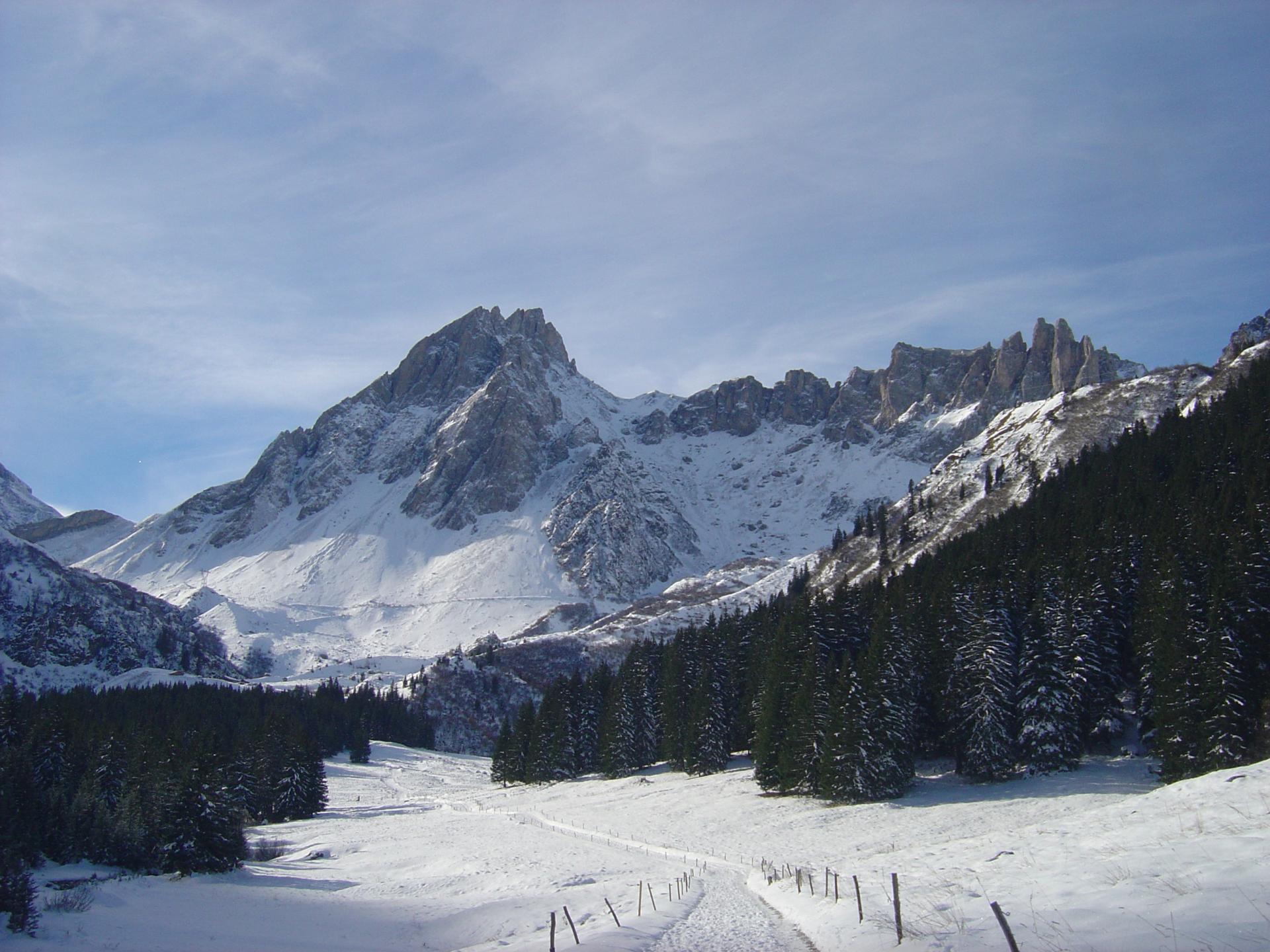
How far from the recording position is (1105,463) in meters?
96.7

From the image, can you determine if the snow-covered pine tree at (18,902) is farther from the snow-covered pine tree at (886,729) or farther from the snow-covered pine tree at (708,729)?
the snow-covered pine tree at (708,729)

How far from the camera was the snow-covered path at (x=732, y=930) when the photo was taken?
1927 cm

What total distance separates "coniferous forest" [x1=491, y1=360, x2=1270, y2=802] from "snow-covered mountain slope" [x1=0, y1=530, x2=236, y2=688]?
142256mm

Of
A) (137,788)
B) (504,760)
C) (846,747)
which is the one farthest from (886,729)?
(504,760)

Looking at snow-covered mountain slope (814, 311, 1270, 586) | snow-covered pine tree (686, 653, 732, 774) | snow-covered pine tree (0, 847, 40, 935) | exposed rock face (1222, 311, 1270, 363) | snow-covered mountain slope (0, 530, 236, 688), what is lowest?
snow-covered pine tree (686, 653, 732, 774)

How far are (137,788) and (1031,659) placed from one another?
181 feet

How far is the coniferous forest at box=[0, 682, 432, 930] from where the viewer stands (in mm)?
41688

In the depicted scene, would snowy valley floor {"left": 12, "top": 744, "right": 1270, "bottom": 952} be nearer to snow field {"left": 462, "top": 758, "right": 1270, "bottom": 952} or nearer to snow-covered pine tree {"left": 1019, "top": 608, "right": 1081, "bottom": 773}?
snow field {"left": 462, "top": 758, "right": 1270, "bottom": 952}

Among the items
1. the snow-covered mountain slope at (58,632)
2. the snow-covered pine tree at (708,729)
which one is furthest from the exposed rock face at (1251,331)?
the snow-covered mountain slope at (58,632)

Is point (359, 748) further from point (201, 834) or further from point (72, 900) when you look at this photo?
point (72, 900)

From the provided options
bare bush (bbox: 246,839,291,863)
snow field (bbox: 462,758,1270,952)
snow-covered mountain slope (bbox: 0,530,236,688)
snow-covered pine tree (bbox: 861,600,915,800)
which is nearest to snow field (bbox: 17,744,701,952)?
bare bush (bbox: 246,839,291,863)

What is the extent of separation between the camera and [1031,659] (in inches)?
1905

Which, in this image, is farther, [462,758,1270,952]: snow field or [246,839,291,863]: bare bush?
[246,839,291,863]: bare bush

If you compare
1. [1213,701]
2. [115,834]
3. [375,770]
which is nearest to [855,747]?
[1213,701]
